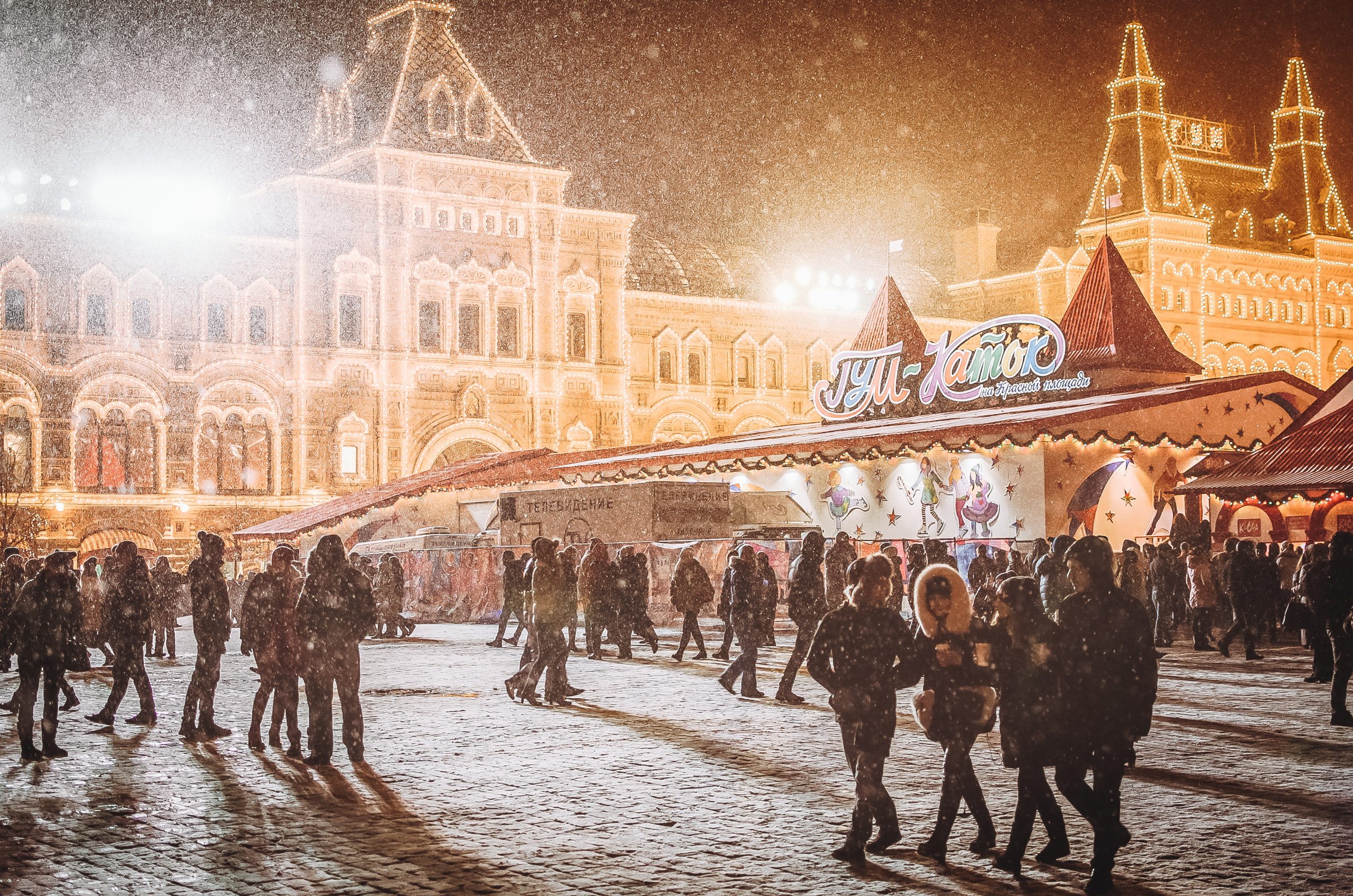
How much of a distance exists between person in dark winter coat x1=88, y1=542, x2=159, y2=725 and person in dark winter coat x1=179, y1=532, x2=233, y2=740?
535 millimetres

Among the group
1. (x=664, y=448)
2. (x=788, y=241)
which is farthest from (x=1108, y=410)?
(x=788, y=241)

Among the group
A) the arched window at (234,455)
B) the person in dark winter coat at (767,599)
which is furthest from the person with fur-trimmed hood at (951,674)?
the arched window at (234,455)

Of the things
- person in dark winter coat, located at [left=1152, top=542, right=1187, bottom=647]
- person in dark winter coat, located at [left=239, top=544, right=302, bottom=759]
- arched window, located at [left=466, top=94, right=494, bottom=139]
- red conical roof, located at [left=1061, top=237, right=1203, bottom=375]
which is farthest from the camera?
arched window, located at [left=466, top=94, right=494, bottom=139]

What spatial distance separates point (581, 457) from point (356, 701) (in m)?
30.9

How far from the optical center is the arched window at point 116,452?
44062 mm

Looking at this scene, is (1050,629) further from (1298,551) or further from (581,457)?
(581,457)

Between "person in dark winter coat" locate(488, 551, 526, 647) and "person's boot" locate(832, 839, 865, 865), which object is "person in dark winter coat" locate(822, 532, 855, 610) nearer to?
"person in dark winter coat" locate(488, 551, 526, 647)

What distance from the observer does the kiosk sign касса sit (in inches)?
1249

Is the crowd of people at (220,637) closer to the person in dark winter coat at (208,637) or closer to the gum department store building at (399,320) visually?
the person in dark winter coat at (208,637)

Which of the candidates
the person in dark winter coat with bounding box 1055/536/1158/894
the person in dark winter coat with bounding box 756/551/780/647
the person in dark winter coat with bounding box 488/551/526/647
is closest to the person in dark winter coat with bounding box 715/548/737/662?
the person in dark winter coat with bounding box 756/551/780/647

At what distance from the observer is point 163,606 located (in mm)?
22531

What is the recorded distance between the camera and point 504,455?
42344mm

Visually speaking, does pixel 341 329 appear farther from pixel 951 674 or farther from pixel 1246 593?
pixel 951 674

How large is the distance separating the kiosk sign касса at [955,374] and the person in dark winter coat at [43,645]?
2333 centimetres
